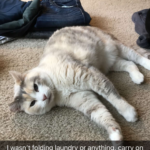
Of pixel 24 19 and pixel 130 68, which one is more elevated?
pixel 24 19

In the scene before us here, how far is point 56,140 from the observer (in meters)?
1.27

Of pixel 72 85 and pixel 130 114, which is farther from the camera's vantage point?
pixel 72 85

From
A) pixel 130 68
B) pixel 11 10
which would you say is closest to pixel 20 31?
pixel 11 10

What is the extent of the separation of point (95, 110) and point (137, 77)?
529 mm

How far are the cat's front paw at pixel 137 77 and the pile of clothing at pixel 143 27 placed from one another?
1.55ft

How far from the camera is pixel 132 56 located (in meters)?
1.76

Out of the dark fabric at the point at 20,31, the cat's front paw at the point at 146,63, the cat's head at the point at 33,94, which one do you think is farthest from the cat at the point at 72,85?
the dark fabric at the point at 20,31

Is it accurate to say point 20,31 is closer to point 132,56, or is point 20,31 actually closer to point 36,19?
point 36,19

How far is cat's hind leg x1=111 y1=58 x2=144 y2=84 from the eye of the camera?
1553 mm

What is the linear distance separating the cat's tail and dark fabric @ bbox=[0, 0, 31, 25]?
1.39 meters

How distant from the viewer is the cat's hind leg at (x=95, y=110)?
1.20 m

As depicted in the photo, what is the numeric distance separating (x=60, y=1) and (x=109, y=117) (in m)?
1.88

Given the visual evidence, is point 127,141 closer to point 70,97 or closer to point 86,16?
point 70,97

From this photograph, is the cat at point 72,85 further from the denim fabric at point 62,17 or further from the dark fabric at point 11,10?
the dark fabric at point 11,10
